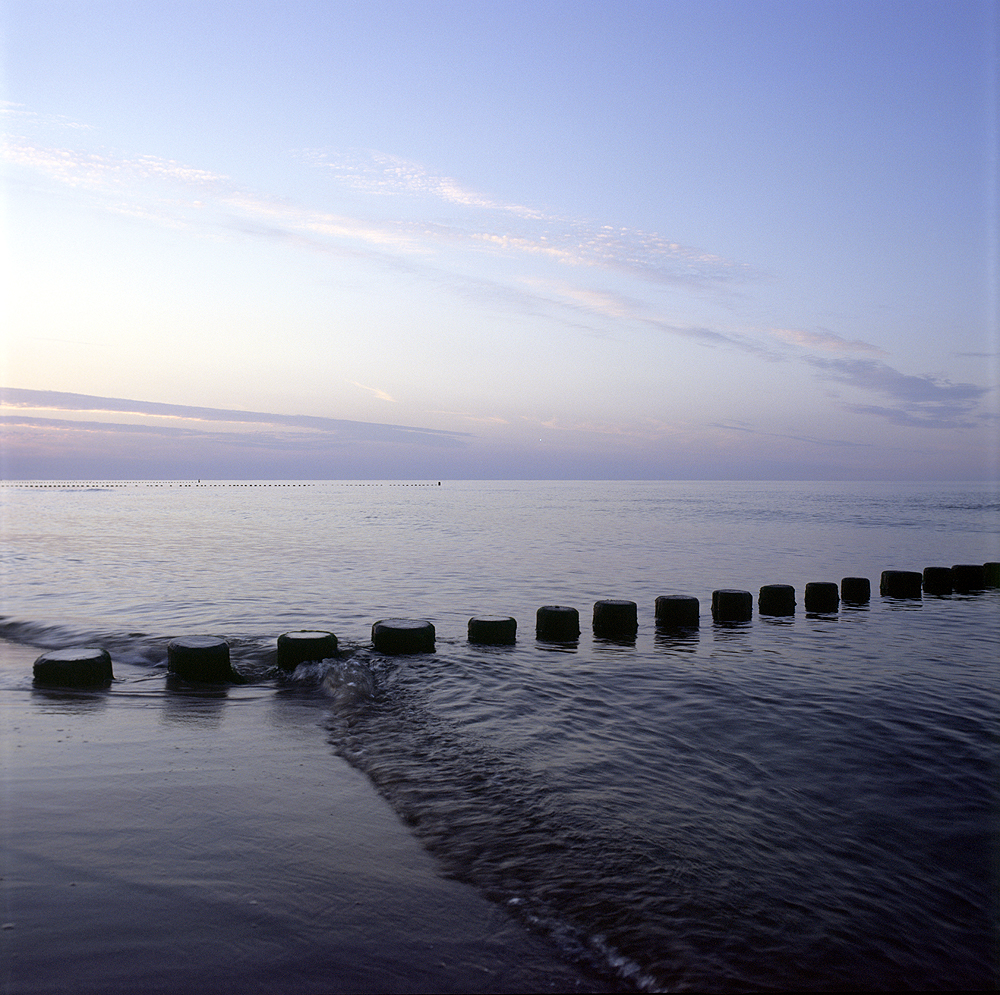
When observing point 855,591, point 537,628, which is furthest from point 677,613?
point 855,591

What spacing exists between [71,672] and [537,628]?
6.73 meters

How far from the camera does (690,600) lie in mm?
13695

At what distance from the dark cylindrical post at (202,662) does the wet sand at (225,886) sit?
8.49 feet

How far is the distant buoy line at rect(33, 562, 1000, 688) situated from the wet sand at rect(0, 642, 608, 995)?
2.42 m

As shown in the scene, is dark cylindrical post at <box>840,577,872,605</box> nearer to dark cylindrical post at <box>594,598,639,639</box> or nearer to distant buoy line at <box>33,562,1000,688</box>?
distant buoy line at <box>33,562,1000,688</box>

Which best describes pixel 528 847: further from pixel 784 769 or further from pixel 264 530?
pixel 264 530

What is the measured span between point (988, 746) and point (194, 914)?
7.16 meters

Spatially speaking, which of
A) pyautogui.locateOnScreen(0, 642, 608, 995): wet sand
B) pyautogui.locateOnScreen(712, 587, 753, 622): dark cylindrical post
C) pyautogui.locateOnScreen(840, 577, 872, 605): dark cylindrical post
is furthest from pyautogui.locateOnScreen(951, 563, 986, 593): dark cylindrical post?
pyautogui.locateOnScreen(0, 642, 608, 995): wet sand

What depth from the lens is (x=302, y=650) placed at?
9.96 metres

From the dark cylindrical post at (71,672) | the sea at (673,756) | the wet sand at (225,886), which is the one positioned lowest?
the sea at (673,756)

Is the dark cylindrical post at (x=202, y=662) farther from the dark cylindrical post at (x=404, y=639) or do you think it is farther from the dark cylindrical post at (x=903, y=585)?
the dark cylindrical post at (x=903, y=585)

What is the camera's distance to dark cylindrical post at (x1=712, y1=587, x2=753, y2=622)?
14.2 meters

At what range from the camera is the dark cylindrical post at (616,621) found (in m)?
12.6

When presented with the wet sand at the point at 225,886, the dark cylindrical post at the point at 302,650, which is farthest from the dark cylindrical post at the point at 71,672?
the wet sand at the point at 225,886
